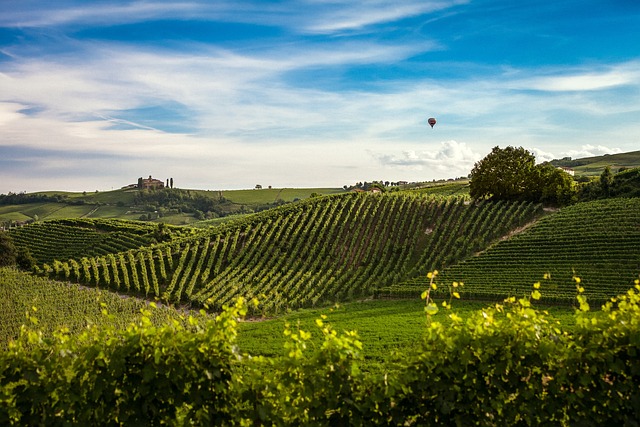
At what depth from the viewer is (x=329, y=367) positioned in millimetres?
8180

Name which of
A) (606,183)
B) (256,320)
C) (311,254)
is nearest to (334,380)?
(256,320)

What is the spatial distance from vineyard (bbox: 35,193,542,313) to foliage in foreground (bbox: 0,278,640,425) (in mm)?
31874

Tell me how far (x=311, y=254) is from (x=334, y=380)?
46.0 m

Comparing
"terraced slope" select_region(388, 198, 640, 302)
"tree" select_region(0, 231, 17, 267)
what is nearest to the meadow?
"terraced slope" select_region(388, 198, 640, 302)

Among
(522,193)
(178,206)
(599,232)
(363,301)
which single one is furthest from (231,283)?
(178,206)

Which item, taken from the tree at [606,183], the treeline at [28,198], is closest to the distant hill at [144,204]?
the treeline at [28,198]

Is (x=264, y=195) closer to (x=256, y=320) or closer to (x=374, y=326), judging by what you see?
(x=256, y=320)

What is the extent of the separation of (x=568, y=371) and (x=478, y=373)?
1.48 m

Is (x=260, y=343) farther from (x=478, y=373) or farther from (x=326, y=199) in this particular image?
(x=326, y=199)

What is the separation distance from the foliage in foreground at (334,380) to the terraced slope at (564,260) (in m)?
26.9

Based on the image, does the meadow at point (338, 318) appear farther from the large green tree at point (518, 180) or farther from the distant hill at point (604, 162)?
the distant hill at point (604, 162)

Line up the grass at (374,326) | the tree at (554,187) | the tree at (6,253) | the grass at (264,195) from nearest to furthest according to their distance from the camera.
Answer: the grass at (374,326) < the tree at (6,253) < the tree at (554,187) < the grass at (264,195)

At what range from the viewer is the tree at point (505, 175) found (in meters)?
63.2

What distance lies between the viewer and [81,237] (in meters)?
72.4
